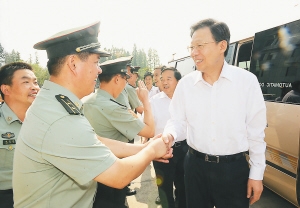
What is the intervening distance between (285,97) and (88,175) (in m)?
2.57

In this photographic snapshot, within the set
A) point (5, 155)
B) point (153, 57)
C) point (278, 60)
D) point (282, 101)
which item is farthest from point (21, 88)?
point (153, 57)

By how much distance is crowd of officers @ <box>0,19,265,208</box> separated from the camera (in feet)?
3.52

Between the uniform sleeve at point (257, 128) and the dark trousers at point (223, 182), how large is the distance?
9 cm

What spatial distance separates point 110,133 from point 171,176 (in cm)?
115

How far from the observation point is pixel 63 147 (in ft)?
3.36

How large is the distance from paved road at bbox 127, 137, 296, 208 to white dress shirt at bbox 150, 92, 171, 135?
1.25 m

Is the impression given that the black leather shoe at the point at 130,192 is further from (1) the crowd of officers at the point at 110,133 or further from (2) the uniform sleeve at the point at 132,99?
(2) the uniform sleeve at the point at 132,99

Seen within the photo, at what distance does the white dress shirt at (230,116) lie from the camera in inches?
68.1

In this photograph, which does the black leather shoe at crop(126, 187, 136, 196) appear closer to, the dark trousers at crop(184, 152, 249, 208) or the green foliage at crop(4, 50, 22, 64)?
the dark trousers at crop(184, 152, 249, 208)

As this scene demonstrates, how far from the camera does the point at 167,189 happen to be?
2830 mm

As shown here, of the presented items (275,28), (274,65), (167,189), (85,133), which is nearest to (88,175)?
(85,133)

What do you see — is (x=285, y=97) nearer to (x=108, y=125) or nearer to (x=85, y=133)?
(x=108, y=125)

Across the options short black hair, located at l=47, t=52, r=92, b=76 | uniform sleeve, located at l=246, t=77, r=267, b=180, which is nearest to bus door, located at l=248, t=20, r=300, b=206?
uniform sleeve, located at l=246, t=77, r=267, b=180

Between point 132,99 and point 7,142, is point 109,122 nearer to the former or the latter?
point 7,142
